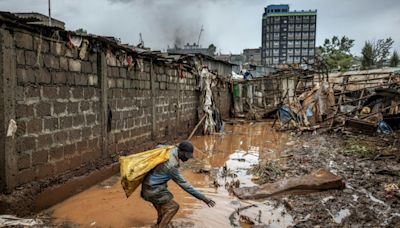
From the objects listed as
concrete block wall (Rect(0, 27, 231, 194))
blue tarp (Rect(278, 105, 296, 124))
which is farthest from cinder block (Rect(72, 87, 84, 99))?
blue tarp (Rect(278, 105, 296, 124))

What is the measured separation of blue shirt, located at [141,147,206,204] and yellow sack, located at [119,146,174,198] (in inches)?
3.0

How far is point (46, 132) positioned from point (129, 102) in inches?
117

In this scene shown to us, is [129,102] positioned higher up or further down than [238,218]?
higher up

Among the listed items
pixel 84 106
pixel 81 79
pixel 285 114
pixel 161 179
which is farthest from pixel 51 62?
pixel 285 114

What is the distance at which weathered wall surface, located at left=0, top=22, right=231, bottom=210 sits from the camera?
14.4ft

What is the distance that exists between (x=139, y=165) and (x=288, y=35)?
7250 centimetres

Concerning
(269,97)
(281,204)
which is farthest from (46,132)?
(269,97)

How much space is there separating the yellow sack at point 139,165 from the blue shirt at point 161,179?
0.25ft

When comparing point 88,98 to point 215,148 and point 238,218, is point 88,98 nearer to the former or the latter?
point 238,218

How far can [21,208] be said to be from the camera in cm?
450

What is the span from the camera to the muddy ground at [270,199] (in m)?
4.75

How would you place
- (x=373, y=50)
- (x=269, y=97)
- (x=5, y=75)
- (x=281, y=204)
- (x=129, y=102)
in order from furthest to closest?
(x=373, y=50), (x=269, y=97), (x=129, y=102), (x=281, y=204), (x=5, y=75)

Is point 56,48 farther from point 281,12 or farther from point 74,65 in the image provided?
point 281,12

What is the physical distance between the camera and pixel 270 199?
5676mm
